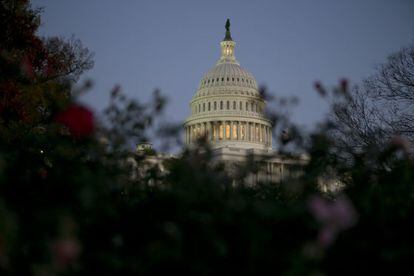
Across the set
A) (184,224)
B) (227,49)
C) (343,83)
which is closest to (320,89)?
(343,83)

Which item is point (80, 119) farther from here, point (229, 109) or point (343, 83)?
point (229, 109)

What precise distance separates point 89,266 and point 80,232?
1.22 ft

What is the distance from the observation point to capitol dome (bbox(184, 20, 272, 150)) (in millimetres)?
99250

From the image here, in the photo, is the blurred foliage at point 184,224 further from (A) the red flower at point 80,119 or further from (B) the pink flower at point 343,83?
(B) the pink flower at point 343,83

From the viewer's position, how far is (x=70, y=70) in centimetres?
2827

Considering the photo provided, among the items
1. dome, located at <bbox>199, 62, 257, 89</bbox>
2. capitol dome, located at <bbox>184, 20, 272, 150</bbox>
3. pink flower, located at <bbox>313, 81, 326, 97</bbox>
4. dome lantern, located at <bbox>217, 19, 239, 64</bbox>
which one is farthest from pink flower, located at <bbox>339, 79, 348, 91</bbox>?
dome lantern, located at <bbox>217, 19, 239, 64</bbox>

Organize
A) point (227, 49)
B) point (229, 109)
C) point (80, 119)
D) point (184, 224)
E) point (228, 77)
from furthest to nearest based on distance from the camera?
point (227, 49) < point (228, 77) < point (229, 109) < point (80, 119) < point (184, 224)

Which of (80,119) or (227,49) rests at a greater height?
(227,49)

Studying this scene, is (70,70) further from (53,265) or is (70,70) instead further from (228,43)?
(228,43)

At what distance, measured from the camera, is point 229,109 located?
102 meters

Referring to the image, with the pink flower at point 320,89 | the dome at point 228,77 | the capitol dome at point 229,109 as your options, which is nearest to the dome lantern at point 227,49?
the dome at point 228,77

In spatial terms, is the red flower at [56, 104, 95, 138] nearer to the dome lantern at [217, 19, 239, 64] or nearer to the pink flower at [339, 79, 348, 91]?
the pink flower at [339, 79, 348, 91]

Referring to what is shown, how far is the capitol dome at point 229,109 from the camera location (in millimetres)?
99250

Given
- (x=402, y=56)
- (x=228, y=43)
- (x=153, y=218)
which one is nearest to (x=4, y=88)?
(x=153, y=218)
